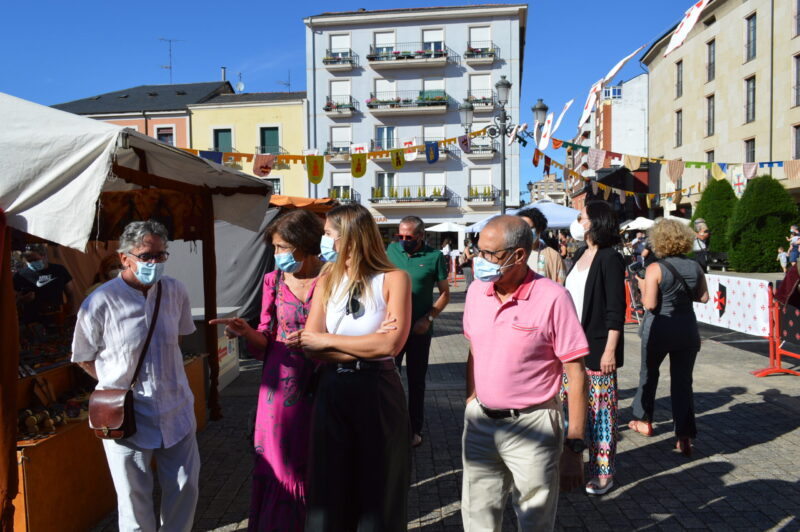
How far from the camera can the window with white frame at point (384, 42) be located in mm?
37969

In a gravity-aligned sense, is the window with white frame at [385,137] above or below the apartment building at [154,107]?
below

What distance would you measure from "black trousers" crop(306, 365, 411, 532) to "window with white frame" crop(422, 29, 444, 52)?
3808 centimetres

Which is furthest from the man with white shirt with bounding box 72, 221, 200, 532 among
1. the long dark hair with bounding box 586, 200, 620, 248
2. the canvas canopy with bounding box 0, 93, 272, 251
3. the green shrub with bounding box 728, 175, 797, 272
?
the green shrub with bounding box 728, 175, 797, 272

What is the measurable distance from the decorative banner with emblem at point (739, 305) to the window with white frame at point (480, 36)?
101ft

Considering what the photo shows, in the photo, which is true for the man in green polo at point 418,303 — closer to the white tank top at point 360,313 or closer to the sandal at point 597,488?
the sandal at point 597,488

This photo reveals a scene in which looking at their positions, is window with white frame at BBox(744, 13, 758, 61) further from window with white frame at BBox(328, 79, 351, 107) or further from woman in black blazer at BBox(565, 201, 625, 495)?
woman in black blazer at BBox(565, 201, 625, 495)

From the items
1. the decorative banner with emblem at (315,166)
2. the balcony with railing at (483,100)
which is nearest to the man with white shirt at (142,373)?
the decorative banner with emblem at (315,166)

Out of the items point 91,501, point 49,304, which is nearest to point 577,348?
point 91,501

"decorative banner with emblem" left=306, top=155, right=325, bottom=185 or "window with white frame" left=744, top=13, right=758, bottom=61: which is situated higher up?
"window with white frame" left=744, top=13, right=758, bottom=61

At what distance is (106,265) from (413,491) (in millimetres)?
3673

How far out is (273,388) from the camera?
119 inches

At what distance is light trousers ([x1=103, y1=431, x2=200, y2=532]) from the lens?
8.80 ft

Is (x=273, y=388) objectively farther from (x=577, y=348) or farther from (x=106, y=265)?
(x=106, y=265)

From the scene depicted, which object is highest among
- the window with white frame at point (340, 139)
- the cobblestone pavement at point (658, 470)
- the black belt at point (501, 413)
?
the window with white frame at point (340, 139)
